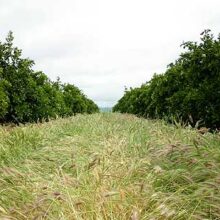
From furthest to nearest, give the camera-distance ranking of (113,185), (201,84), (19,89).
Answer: (19,89) < (201,84) < (113,185)

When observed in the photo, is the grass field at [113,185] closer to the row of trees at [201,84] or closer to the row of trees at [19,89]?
the row of trees at [201,84]

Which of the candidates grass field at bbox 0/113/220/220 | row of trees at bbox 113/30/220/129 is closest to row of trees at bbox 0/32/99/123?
row of trees at bbox 113/30/220/129

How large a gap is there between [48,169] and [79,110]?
38.3 metres

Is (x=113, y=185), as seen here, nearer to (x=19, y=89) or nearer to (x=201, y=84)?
(x=201, y=84)

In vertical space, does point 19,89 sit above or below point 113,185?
above

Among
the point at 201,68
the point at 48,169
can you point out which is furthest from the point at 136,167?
the point at 201,68

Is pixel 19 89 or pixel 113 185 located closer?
pixel 113 185

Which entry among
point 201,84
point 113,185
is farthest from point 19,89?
point 113,185

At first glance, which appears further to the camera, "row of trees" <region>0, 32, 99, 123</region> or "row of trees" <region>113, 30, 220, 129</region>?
"row of trees" <region>0, 32, 99, 123</region>

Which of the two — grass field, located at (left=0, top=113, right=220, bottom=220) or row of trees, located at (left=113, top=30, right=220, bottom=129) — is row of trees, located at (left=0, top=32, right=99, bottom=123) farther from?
grass field, located at (left=0, top=113, right=220, bottom=220)

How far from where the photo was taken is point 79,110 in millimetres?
44438

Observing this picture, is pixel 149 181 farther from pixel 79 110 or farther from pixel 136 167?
pixel 79 110

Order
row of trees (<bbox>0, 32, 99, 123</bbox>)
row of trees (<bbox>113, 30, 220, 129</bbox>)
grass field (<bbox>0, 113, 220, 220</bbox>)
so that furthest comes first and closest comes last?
row of trees (<bbox>0, 32, 99, 123</bbox>) < row of trees (<bbox>113, 30, 220, 129</bbox>) < grass field (<bbox>0, 113, 220, 220</bbox>)

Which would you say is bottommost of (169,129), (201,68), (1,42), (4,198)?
(4,198)
